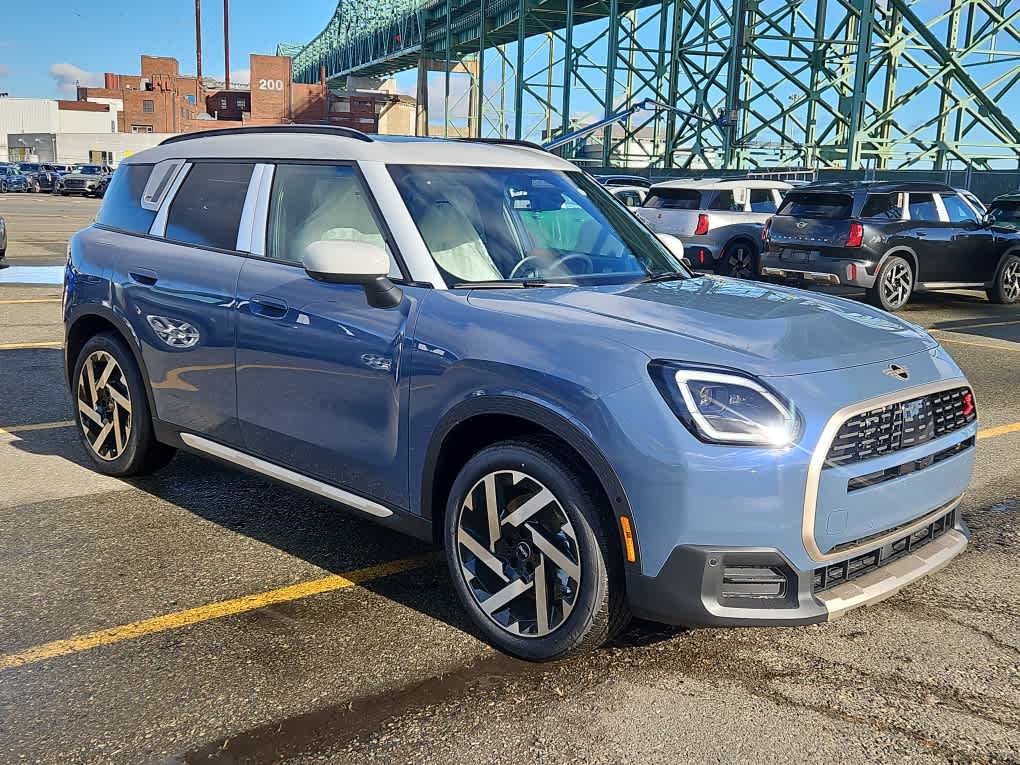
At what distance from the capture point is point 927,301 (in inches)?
601

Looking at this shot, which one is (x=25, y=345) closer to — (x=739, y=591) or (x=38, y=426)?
(x=38, y=426)

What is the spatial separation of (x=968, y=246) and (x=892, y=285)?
1660 mm

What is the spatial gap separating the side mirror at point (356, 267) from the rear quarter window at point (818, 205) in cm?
1076

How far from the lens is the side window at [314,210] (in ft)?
12.9

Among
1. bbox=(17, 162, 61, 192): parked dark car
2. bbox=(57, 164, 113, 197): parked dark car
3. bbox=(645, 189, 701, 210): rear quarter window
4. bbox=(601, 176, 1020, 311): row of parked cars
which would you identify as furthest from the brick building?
bbox=(601, 176, 1020, 311): row of parked cars

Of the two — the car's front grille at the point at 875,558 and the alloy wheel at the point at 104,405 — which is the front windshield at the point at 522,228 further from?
the alloy wheel at the point at 104,405

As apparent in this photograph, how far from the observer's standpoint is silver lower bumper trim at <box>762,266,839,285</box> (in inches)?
510

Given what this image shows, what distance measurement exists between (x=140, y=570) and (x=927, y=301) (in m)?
13.9

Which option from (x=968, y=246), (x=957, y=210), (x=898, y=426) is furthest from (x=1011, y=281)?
(x=898, y=426)

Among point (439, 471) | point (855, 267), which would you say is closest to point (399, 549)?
point (439, 471)

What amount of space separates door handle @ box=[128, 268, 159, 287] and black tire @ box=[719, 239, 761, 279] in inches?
471

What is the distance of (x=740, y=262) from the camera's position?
15.7 metres

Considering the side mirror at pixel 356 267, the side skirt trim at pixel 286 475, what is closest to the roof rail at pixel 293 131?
the side mirror at pixel 356 267

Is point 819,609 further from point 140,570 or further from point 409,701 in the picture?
point 140,570
